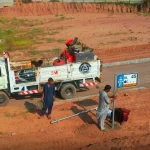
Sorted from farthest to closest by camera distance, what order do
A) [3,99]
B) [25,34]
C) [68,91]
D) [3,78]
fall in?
[25,34] → [68,91] → [3,99] → [3,78]

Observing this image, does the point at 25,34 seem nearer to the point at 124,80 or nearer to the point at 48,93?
the point at 48,93

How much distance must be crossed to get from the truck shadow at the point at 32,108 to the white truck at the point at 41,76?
1.69ft

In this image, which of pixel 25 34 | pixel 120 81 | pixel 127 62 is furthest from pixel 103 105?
pixel 25 34

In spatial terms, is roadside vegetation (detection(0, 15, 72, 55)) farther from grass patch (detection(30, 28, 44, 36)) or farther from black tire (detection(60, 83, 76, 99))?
black tire (detection(60, 83, 76, 99))

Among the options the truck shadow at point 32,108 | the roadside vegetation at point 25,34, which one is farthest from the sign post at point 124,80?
the roadside vegetation at point 25,34

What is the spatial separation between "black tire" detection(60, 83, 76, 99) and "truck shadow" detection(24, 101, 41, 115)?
1.31 metres

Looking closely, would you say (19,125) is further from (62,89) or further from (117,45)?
(117,45)

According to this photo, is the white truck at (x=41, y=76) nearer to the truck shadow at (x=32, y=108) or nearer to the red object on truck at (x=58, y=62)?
the red object on truck at (x=58, y=62)

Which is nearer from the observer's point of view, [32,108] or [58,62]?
[32,108]

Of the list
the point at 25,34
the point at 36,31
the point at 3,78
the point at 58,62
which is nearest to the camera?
the point at 3,78

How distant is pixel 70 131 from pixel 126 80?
259 centimetres

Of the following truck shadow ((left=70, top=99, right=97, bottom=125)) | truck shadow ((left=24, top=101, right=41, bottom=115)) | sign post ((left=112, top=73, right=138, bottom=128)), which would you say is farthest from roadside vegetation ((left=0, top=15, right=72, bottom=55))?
sign post ((left=112, top=73, right=138, bottom=128))

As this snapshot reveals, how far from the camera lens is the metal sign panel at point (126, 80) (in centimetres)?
1022

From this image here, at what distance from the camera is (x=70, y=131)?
10852 millimetres
